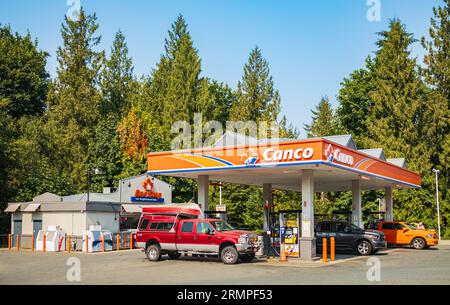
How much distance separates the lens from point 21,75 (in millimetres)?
64000

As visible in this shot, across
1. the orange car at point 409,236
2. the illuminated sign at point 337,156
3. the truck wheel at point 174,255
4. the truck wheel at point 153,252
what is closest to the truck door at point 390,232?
the orange car at point 409,236

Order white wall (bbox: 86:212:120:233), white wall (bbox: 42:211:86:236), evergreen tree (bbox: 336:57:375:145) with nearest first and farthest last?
1. white wall (bbox: 42:211:86:236)
2. white wall (bbox: 86:212:120:233)
3. evergreen tree (bbox: 336:57:375:145)

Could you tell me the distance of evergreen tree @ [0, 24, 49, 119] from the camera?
207 ft

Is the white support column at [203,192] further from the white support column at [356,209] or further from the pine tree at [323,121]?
the pine tree at [323,121]

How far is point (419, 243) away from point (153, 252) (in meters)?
16.9

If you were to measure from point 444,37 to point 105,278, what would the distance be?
4887 cm

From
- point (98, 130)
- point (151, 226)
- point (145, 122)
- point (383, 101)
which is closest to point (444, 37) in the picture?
point (383, 101)

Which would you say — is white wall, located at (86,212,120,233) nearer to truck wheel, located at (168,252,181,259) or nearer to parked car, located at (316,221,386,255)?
truck wheel, located at (168,252,181,259)

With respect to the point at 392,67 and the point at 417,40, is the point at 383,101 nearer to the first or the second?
the point at 392,67

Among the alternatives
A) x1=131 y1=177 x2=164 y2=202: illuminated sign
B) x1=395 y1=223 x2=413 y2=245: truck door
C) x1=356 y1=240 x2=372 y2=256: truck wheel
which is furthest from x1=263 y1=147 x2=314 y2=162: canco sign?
x1=131 y1=177 x2=164 y2=202: illuminated sign

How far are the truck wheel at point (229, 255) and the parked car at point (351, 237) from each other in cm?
745

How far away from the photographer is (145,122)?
5947cm

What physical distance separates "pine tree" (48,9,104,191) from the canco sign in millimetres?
39589

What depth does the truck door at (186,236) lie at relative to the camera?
22.4 meters
